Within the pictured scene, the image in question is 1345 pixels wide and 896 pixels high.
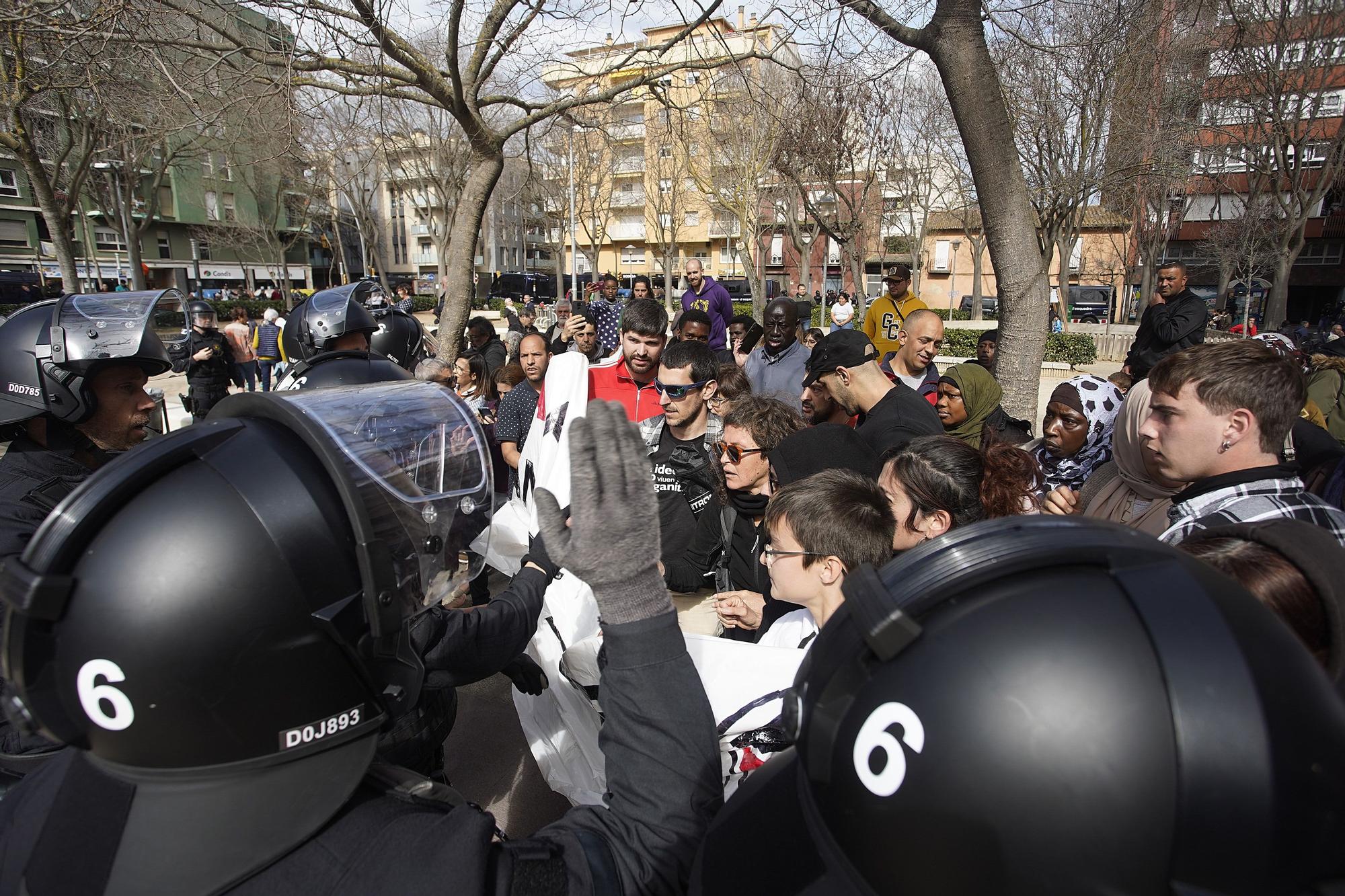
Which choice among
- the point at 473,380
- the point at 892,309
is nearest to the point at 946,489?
the point at 473,380

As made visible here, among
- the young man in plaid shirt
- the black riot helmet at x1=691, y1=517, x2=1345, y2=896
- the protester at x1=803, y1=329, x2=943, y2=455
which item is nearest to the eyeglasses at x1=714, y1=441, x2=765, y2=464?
the protester at x1=803, y1=329, x2=943, y2=455

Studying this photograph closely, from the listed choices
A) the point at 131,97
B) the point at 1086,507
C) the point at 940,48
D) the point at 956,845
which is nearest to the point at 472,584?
the point at 1086,507

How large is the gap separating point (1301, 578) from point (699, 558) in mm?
2298

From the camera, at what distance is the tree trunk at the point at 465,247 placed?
6.75 meters

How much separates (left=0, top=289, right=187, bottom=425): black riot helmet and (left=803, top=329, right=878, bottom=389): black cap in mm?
3080

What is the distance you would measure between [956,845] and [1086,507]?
281 centimetres

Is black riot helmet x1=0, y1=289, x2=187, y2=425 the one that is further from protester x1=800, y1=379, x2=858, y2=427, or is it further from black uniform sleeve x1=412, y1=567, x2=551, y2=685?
protester x1=800, y1=379, x2=858, y2=427

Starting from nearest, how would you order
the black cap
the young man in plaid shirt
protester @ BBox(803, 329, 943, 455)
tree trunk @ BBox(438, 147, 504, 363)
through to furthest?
the young man in plaid shirt → protester @ BBox(803, 329, 943, 455) → the black cap → tree trunk @ BBox(438, 147, 504, 363)

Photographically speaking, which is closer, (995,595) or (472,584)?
(995,595)

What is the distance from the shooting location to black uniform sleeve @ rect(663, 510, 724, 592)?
3.29 metres

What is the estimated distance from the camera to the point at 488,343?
825 cm

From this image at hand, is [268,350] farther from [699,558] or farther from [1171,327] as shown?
[1171,327]

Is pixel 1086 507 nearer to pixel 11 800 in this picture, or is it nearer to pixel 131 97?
pixel 11 800

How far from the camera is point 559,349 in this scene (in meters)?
7.81
